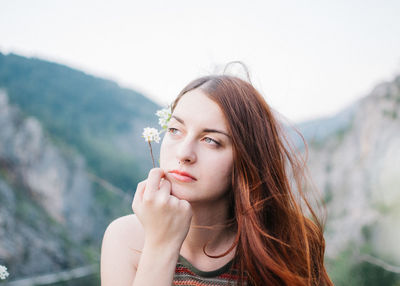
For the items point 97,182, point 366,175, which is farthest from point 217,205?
point 366,175

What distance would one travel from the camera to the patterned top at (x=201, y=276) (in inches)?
70.4

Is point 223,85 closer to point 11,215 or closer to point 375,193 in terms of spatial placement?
point 375,193

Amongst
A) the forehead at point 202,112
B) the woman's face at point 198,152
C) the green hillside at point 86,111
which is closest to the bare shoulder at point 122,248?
the woman's face at point 198,152

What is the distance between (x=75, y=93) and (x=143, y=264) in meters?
35.4

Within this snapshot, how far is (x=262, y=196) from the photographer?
188cm

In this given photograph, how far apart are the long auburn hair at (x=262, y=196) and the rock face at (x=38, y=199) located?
1189 centimetres

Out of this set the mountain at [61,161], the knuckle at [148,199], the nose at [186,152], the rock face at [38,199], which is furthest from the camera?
the mountain at [61,161]

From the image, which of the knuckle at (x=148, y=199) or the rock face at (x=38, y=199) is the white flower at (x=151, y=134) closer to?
the knuckle at (x=148, y=199)

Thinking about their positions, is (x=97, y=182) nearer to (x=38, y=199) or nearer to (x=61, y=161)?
(x=38, y=199)

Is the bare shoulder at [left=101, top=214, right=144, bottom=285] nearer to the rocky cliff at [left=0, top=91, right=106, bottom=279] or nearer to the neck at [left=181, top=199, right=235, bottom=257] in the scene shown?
the neck at [left=181, top=199, right=235, bottom=257]

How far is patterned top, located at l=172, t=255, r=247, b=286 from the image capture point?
5.87ft

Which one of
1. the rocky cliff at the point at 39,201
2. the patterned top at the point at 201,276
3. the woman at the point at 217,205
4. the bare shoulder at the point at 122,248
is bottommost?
the rocky cliff at the point at 39,201

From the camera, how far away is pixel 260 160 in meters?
1.85

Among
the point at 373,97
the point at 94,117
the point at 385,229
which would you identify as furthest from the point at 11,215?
the point at 94,117
